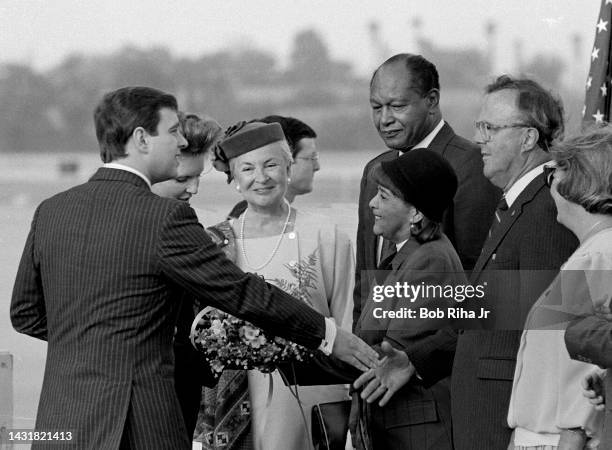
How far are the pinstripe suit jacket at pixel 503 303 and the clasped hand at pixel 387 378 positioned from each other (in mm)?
170

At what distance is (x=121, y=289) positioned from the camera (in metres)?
3.07

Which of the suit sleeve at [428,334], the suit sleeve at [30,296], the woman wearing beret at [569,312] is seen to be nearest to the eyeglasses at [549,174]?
the woman wearing beret at [569,312]

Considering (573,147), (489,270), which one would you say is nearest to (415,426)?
(489,270)

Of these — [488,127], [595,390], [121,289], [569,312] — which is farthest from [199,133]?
[595,390]

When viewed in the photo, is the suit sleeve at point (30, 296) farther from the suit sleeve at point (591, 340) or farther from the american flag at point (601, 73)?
the american flag at point (601, 73)

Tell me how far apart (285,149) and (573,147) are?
1.38m

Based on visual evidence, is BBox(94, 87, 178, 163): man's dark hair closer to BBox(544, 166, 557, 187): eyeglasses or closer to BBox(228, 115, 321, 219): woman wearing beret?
BBox(544, 166, 557, 187): eyeglasses

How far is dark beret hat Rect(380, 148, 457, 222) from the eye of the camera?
157 inches

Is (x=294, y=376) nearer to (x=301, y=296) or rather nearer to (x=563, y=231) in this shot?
(x=301, y=296)

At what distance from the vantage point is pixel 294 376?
3.88 metres

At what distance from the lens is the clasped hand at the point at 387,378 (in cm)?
378

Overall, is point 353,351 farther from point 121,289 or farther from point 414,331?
point 121,289

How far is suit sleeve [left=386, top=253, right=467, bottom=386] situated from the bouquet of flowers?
34 cm

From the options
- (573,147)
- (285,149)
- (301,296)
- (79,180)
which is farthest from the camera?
(79,180)
